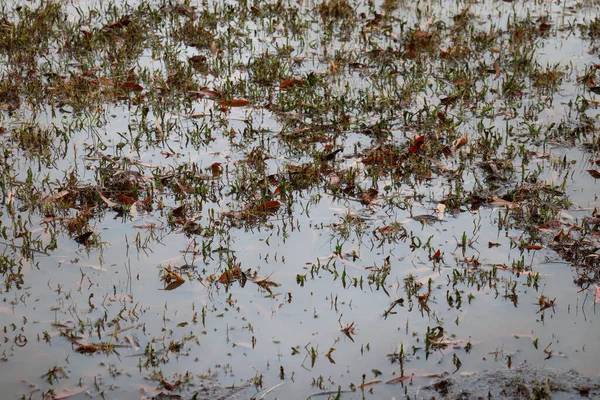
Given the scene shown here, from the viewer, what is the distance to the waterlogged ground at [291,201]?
3807 millimetres

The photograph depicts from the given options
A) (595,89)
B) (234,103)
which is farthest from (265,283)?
(595,89)

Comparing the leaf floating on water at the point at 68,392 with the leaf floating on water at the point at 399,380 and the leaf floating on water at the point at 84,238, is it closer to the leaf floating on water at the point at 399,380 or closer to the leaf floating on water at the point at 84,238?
the leaf floating on water at the point at 84,238

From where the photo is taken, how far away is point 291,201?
518 cm

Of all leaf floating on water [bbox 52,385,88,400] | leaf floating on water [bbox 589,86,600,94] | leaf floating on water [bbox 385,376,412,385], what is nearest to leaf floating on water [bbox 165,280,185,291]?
leaf floating on water [bbox 52,385,88,400]

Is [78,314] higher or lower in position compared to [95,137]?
lower

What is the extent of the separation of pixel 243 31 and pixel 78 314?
488 cm

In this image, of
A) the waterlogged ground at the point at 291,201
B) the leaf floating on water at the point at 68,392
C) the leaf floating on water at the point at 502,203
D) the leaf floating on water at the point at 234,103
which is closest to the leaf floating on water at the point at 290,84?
the waterlogged ground at the point at 291,201

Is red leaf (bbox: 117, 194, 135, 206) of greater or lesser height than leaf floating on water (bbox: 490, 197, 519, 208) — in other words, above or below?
above

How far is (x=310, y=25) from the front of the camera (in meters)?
8.38

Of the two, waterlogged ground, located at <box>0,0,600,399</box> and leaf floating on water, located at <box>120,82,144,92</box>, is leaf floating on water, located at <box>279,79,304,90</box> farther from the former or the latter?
leaf floating on water, located at <box>120,82,144,92</box>

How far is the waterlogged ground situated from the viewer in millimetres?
3807

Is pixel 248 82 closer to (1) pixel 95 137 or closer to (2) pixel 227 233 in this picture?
(1) pixel 95 137

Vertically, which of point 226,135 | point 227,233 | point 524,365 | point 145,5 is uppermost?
point 145,5

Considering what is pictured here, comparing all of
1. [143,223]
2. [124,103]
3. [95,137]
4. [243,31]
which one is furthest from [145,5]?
[143,223]
